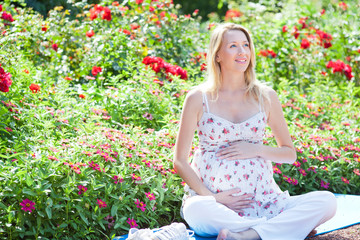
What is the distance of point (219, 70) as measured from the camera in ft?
11.5

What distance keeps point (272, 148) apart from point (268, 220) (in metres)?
0.48

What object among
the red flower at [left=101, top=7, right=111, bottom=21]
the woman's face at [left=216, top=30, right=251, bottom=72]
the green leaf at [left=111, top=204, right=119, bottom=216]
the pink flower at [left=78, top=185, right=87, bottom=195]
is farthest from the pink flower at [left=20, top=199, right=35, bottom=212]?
the red flower at [left=101, top=7, right=111, bottom=21]

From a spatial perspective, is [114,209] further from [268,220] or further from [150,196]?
[268,220]

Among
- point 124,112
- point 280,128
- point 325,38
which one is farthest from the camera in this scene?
point 325,38

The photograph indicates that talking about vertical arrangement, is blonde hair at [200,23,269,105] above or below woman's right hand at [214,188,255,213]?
above

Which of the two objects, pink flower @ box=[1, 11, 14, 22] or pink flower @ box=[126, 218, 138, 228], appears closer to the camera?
pink flower @ box=[126, 218, 138, 228]

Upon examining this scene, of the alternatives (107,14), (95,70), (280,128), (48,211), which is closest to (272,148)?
(280,128)

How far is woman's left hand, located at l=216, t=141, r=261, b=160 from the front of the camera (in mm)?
3312

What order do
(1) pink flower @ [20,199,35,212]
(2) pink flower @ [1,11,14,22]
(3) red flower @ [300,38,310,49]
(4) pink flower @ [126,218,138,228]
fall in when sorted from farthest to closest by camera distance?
(3) red flower @ [300,38,310,49] < (2) pink flower @ [1,11,14,22] < (4) pink flower @ [126,218,138,228] < (1) pink flower @ [20,199,35,212]

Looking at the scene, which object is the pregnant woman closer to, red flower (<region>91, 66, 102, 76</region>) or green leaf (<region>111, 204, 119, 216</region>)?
green leaf (<region>111, 204, 119, 216</region>)

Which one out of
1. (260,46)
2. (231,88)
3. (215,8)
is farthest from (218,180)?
(215,8)

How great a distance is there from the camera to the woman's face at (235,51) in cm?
336

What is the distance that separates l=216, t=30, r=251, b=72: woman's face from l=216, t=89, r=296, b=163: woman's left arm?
302 mm

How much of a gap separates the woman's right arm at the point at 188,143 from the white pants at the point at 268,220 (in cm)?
14
